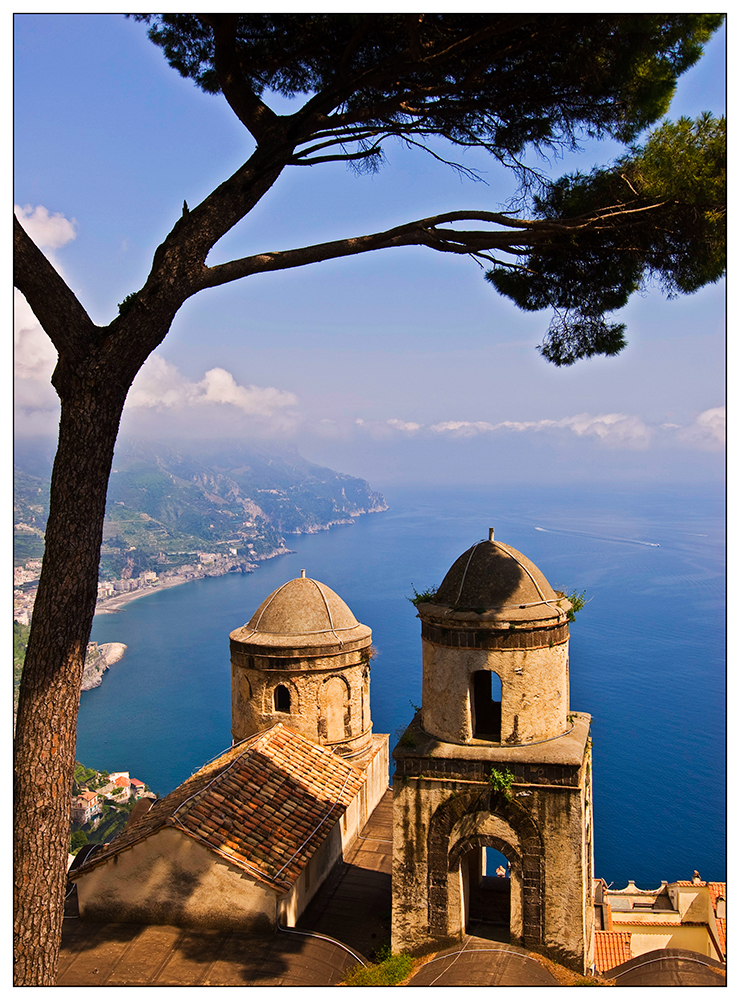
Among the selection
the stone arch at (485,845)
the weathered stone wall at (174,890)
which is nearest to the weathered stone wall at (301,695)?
the weathered stone wall at (174,890)

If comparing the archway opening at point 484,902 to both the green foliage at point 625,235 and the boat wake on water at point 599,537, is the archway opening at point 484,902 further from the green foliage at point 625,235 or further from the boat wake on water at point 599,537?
the boat wake on water at point 599,537

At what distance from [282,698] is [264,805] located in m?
2.38

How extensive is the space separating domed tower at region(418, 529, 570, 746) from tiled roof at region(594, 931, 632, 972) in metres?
8.77

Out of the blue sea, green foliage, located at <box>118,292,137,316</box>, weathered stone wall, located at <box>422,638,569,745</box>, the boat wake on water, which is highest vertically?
green foliage, located at <box>118,292,137,316</box>

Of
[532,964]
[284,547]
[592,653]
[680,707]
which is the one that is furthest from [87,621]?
[284,547]

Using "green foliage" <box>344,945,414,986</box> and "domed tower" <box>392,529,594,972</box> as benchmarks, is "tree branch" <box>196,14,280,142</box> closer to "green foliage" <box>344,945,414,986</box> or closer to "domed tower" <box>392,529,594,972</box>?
"domed tower" <box>392,529,594,972</box>

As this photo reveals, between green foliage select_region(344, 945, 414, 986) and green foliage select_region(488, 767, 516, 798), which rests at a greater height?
green foliage select_region(488, 767, 516, 798)

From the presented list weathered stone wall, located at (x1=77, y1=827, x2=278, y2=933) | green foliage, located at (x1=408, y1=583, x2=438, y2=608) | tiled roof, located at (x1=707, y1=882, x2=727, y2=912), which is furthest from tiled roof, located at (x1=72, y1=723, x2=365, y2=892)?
tiled roof, located at (x1=707, y1=882, x2=727, y2=912)

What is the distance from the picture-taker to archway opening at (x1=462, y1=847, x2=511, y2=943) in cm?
792

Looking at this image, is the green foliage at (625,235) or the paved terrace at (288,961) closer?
the green foliage at (625,235)

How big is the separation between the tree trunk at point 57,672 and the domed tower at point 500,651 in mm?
4121

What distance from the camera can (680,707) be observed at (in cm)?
4541

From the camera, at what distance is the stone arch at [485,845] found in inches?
296

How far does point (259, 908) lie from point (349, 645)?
437 centimetres
